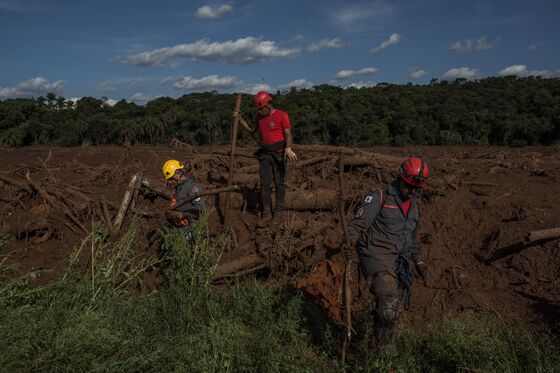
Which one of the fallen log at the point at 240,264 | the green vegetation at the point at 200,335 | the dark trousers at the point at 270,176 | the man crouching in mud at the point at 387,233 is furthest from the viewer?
the dark trousers at the point at 270,176

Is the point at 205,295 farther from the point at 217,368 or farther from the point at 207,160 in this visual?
the point at 207,160

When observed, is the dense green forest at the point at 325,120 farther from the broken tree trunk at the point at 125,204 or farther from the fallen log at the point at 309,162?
the broken tree trunk at the point at 125,204

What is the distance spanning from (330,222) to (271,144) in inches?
52.6

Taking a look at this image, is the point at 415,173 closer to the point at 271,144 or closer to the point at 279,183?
the point at 271,144

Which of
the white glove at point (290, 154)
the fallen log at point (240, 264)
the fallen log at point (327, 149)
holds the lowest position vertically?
the fallen log at point (240, 264)

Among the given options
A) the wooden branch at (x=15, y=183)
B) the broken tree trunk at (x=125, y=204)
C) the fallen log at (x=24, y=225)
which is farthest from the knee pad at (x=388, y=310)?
the wooden branch at (x=15, y=183)

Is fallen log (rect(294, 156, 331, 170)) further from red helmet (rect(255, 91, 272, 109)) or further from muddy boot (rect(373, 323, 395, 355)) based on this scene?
muddy boot (rect(373, 323, 395, 355))

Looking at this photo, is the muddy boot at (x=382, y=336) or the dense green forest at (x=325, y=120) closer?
the muddy boot at (x=382, y=336)

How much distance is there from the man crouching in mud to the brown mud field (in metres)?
1.29

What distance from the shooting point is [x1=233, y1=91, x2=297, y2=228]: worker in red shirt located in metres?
6.70

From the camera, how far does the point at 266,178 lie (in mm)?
6922

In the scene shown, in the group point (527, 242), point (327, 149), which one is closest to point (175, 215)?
point (327, 149)

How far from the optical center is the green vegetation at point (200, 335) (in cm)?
373

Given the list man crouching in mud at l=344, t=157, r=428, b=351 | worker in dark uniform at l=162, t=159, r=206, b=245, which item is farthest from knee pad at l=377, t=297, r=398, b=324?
worker in dark uniform at l=162, t=159, r=206, b=245
